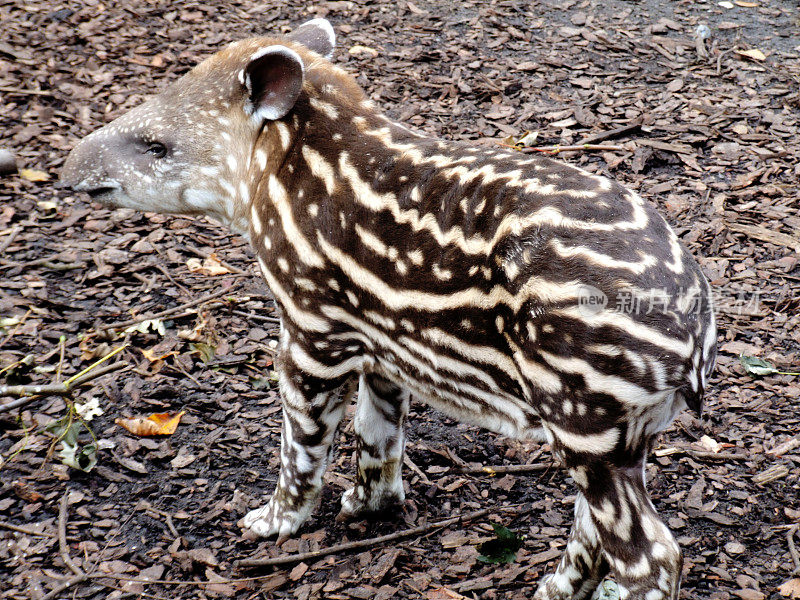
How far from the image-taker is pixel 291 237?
13.0 ft

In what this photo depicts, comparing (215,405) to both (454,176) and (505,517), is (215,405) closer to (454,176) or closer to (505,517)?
(505,517)

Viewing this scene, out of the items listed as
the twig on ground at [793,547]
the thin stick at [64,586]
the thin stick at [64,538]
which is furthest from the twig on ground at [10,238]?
the twig on ground at [793,547]

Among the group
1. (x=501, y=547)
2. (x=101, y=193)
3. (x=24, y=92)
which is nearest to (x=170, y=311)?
(x=101, y=193)

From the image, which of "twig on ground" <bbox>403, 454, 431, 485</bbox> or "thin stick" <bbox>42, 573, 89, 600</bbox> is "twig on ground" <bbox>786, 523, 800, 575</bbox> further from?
"thin stick" <bbox>42, 573, 89, 600</bbox>

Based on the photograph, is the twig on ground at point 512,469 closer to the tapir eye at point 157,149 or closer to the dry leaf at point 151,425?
the dry leaf at point 151,425

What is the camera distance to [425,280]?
11.4ft

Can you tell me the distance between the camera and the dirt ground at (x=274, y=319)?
4.37 meters

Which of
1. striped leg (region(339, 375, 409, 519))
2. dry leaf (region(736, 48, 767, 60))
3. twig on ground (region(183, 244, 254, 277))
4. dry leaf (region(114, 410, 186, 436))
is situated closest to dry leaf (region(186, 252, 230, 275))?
twig on ground (region(183, 244, 254, 277))

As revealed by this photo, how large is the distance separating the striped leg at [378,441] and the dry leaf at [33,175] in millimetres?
3914

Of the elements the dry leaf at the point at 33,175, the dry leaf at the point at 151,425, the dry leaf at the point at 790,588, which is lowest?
the dry leaf at the point at 151,425

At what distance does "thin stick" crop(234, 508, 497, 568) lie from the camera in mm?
4375

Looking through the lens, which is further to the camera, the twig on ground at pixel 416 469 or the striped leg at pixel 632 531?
the twig on ground at pixel 416 469

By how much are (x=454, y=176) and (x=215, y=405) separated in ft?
8.39

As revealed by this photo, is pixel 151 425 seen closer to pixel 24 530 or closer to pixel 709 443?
pixel 24 530
